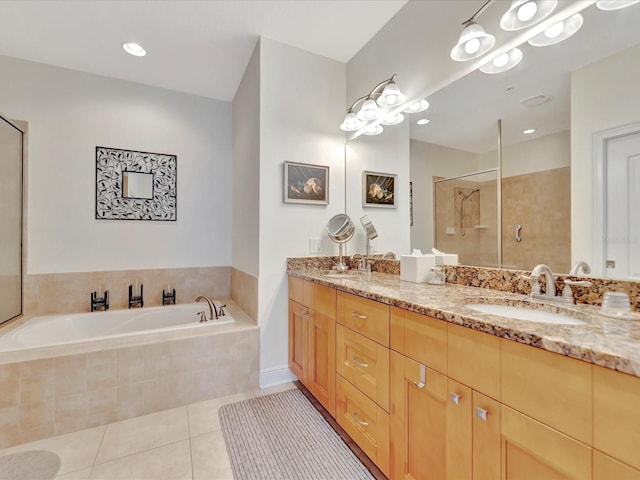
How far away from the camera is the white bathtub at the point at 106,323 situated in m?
2.07

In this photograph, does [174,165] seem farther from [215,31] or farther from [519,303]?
[519,303]

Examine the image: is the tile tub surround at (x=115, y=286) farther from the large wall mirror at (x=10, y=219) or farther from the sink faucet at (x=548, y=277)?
the sink faucet at (x=548, y=277)

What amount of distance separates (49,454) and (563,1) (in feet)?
10.3

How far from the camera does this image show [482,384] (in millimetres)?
819

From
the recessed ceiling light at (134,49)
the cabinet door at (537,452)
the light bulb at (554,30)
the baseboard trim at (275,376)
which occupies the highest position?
the recessed ceiling light at (134,49)

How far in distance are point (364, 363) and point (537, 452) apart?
73 centimetres

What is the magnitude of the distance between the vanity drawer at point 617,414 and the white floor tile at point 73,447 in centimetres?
204

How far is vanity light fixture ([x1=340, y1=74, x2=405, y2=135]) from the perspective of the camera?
191 cm

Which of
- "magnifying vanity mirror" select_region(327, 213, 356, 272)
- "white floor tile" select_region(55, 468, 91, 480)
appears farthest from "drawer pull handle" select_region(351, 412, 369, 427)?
"white floor tile" select_region(55, 468, 91, 480)

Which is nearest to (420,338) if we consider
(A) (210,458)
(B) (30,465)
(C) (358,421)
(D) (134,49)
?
(C) (358,421)

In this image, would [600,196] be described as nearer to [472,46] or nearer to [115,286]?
[472,46]

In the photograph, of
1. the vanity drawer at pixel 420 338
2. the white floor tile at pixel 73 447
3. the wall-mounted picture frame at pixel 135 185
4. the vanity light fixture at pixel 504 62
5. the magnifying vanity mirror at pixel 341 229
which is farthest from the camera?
the wall-mounted picture frame at pixel 135 185

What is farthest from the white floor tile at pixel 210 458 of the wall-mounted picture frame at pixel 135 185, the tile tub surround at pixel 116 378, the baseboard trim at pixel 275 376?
the wall-mounted picture frame at pixel 135 185

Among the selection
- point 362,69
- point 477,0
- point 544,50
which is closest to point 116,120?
point 362,69
